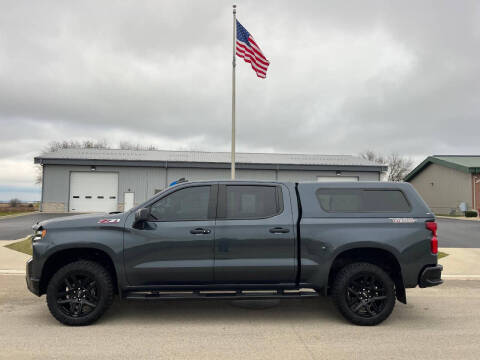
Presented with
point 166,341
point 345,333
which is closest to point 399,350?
point 345,333

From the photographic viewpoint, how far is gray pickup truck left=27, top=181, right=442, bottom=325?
16.1 ft

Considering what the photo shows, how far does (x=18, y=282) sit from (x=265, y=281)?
5.32 metres

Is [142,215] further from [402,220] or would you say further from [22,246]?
[22,246]

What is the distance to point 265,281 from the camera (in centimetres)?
500

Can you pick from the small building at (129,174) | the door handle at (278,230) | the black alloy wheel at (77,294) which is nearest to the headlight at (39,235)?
the black alloy wheel at (77,294)

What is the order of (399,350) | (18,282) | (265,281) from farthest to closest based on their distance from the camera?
(18,282) < (265,281) < (399,350)

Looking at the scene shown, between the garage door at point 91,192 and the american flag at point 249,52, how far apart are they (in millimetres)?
17294

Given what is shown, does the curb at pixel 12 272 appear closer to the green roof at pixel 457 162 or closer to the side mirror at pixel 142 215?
the side mirror at pixel 142 215

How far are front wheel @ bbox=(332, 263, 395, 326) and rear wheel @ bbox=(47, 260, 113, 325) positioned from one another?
9.84ft

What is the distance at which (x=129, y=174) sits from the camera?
27.6 metres

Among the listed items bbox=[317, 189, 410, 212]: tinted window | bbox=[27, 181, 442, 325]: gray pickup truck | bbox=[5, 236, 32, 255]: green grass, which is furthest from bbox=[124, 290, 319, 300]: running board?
bbox=[5, 236, 32, 255]: green grass

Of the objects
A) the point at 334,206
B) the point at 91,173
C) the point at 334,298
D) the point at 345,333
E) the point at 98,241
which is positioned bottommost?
the point at 345,333

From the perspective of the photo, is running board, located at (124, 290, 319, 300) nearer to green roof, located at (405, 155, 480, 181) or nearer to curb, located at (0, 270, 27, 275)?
curb, located at (0, 270, 27, 275)

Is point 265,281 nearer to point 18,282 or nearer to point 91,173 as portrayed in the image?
point 18,282
